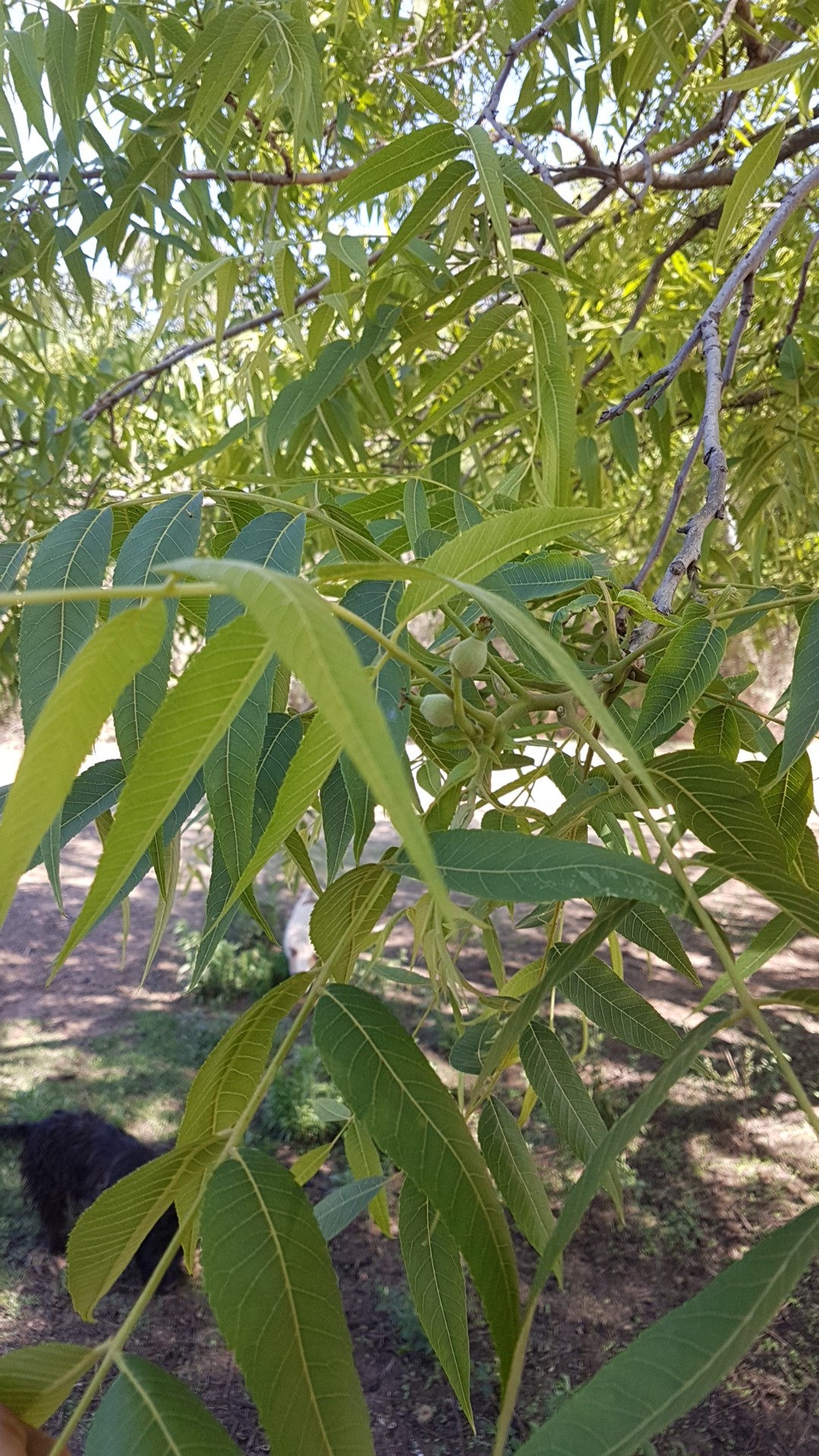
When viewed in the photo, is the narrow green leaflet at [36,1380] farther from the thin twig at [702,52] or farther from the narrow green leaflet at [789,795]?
the thin twig at [702,52]

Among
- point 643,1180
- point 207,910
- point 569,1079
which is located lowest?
point 643,1180

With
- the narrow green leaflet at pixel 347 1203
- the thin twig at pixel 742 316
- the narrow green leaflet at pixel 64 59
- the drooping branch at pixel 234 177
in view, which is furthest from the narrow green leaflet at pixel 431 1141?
the drooping branch at pixel 234 177

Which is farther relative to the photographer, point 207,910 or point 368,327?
point 368,327

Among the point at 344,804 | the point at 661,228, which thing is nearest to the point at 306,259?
the point at 661,228

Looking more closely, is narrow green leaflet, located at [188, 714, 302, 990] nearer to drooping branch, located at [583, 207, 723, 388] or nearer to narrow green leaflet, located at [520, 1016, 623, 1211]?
narrow green leaflet, located at [520, 1016, 623, 1211]

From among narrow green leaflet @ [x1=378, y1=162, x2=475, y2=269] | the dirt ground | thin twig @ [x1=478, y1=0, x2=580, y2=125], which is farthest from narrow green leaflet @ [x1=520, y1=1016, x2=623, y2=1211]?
the dirt ground

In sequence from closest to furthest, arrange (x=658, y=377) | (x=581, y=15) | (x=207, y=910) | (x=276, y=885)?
(x=207, y=910)
(x=658, y=377)
(x=581, y=15)
(x=276, y=885)

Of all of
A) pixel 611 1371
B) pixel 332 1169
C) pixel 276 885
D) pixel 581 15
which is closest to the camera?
pixel 611 1371

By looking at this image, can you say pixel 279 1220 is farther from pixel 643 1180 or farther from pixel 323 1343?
pixel 643 1180

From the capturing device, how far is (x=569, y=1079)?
0.44 meters

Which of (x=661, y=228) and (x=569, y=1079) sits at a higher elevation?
(x=661, y=228)

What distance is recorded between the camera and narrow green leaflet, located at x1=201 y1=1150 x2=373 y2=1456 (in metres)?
0.26

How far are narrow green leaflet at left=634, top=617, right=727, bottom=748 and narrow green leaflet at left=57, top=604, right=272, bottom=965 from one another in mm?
218

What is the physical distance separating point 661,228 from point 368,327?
0.95 m
